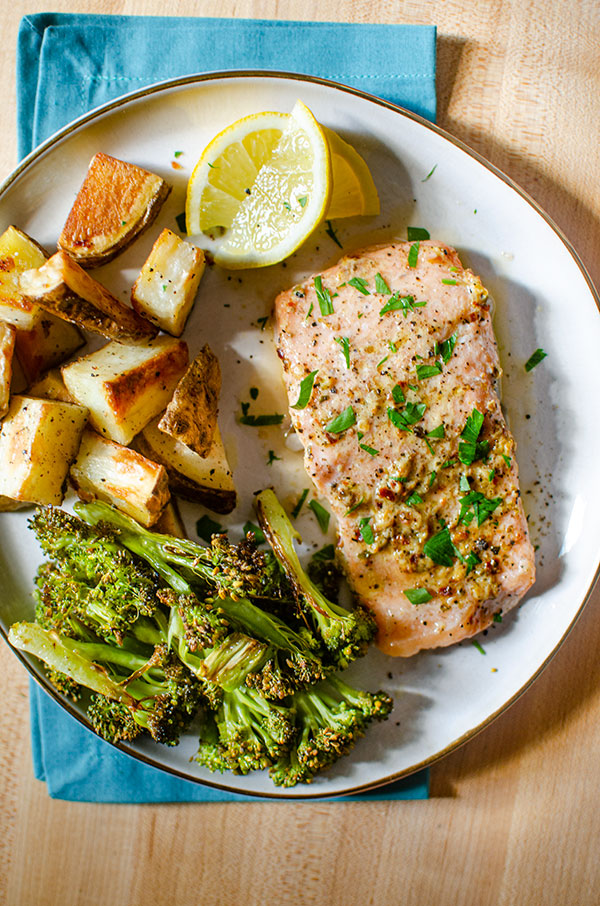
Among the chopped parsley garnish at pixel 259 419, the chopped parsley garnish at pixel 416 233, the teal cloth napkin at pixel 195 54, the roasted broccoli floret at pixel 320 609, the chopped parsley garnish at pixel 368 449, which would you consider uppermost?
the teal cloth napkin at pixel 195 54

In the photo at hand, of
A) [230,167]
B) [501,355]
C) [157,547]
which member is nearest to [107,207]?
[230,167]

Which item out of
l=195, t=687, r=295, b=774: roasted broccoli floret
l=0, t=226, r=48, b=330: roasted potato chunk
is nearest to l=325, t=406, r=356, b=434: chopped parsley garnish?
l=195, t=687, r=295, b=774: roasted broccoli floret

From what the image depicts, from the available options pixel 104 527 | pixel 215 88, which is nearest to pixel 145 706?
pixel 104 527

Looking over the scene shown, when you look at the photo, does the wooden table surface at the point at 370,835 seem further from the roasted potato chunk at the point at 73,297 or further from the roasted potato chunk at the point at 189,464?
the roasted potato chunk at the point at 73,297

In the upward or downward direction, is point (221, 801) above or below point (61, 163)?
below

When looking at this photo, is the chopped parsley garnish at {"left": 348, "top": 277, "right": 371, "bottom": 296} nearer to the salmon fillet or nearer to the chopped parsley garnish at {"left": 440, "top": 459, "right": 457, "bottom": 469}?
the salmon fillet

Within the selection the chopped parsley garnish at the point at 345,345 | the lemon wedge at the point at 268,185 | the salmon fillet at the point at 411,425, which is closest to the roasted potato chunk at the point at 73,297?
the lemon wedge at the point at 268,185

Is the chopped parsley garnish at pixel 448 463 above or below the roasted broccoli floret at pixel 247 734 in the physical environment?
above

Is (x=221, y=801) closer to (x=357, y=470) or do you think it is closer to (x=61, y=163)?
(x=357, y=470)
